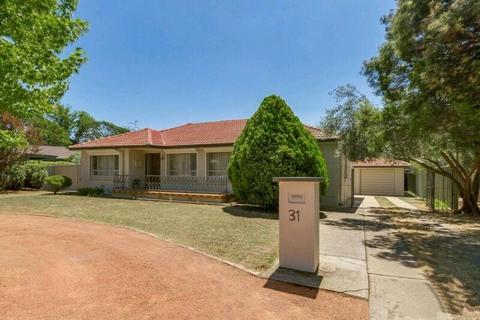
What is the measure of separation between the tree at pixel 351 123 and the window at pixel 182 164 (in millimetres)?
8614

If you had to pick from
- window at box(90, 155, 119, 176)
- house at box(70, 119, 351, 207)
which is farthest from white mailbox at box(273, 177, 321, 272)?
window at box(90, 155, 119, 176)

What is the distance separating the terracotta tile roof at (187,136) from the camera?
1814cm

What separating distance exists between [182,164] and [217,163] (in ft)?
8.84

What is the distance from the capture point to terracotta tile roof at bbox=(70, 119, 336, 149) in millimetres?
18141

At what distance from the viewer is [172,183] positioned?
62.4 feet

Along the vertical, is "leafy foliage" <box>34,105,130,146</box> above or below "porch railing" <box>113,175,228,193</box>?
above

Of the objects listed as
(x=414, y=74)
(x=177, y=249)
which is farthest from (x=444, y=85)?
(x=177, y=249)

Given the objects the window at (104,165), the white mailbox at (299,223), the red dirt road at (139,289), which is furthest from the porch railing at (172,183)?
the white mailbox at (299,223)

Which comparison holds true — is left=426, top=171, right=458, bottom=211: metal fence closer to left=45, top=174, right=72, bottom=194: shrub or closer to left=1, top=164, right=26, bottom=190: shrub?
left=45, top=174, right=72, bottom=194: shrub

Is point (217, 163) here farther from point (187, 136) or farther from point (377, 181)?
point (377, 181)

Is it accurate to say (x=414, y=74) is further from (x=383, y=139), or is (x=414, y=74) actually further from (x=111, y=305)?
(x=111, y=305)

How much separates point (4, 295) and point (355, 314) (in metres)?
4.81

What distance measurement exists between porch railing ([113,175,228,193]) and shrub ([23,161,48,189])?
27.2ft

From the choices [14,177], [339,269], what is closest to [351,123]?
[339,269]
